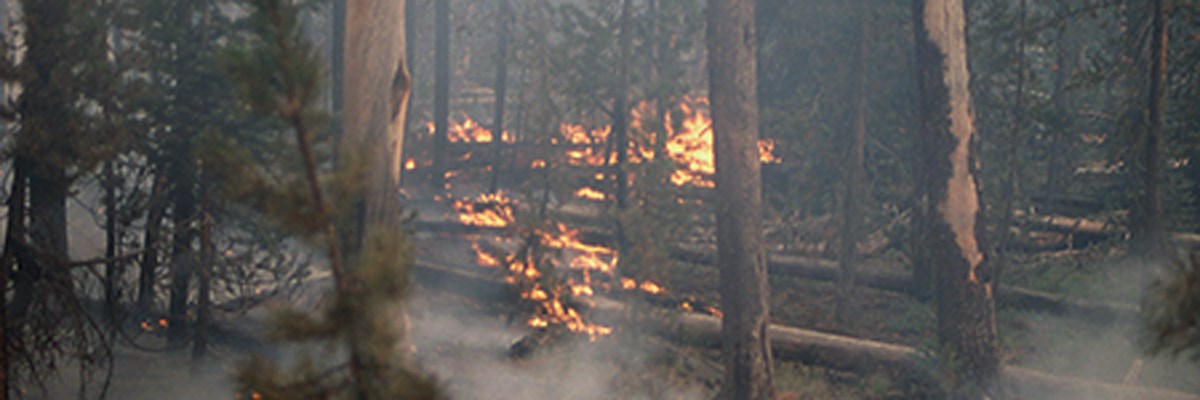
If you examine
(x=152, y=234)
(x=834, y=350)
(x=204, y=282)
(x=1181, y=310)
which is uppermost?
(x=152, y=234)

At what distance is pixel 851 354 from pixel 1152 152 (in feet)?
15.9

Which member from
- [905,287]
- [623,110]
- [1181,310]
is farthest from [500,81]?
[1181,310]

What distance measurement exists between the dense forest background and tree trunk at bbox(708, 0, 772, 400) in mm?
32

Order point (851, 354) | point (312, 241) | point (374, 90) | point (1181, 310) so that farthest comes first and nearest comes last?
point (851, 354) < point (374, 90) < point (1181, 310) < point (312, 241)

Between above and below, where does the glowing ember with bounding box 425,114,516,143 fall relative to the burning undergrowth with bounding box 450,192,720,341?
above

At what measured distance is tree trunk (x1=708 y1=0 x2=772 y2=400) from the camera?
10.9 meters

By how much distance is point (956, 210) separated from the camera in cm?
1081

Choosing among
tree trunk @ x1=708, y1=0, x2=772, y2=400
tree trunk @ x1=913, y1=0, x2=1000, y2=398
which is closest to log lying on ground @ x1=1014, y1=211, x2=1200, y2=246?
tree trunk @ x1=913, y1=0, x2=1000, y2=398

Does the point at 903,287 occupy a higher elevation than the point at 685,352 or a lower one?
higher

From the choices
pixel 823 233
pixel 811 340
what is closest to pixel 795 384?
pixel 811 340

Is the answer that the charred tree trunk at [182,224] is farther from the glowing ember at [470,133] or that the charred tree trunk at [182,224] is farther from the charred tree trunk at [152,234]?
the glowing ember at [470,133]

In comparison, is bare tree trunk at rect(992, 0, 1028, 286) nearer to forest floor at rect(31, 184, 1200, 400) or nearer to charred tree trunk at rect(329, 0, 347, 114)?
forest floor at rect(31, 184, 1200, 400)

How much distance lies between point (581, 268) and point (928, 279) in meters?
5.80

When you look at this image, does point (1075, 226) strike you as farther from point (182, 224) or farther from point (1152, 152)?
point (182, 224)
